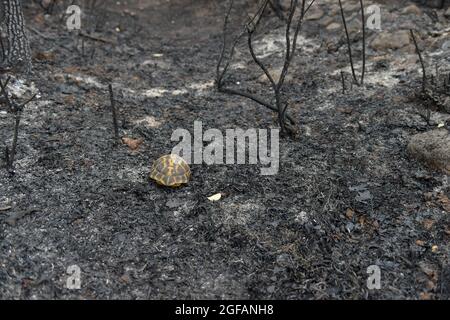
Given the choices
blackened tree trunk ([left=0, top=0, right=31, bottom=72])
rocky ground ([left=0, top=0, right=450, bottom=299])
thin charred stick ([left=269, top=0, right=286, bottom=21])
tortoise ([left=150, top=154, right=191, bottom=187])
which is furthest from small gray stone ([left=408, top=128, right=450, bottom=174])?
blackened tree trunk ([left=0, top=0, right=31, bottom=72])

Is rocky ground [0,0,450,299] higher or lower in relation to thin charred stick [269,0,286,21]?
lower

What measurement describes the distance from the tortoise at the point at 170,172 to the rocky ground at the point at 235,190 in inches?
4.2

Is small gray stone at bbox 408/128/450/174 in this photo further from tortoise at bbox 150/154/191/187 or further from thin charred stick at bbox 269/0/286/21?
thin charred stick at bbox 269/0/286/21

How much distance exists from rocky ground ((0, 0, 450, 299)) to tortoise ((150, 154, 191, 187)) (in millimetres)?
106

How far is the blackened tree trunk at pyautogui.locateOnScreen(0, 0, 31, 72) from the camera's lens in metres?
5.17

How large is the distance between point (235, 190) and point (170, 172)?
56 centimetres

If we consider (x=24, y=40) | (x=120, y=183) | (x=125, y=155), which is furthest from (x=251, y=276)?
(x=24, y=40)

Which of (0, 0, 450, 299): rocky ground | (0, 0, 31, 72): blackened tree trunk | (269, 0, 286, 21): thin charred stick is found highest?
(269, 0, 286, 21): thin charred stick

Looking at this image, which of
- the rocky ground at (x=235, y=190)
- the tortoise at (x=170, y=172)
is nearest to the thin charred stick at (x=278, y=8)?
the rocky ground at (x=235, y=190)

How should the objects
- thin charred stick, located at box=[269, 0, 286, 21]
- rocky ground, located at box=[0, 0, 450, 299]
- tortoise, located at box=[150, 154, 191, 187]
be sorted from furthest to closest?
thin charred stick, located at box=[269, 0, 286, 21]
tortoise, located at box=[150, 154, 191, 187]
rocky ground, located at box=[0, 0, 450, 299]

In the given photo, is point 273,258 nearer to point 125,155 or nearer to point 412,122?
point 125,155

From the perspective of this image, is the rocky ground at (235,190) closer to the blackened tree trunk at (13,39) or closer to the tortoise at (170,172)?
the tortoise at (170,172)

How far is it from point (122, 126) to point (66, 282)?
83.6 inches

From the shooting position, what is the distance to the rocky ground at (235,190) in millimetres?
2969
